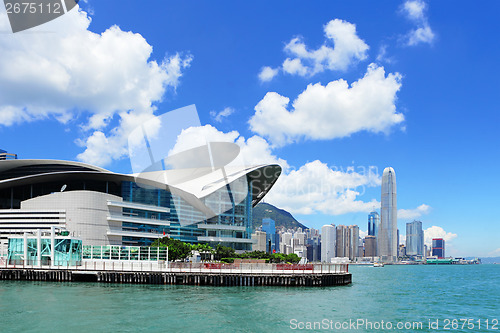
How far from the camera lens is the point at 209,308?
33.6 m

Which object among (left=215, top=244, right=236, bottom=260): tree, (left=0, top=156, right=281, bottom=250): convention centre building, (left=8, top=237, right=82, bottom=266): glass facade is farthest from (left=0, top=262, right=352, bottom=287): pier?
(left=215, top=244, right=236, bottom=260): tree

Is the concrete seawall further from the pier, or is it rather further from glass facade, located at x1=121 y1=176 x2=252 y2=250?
glass facade, located at x1=121 y1=176 x2=252 y2=250

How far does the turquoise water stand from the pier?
7.82 ft

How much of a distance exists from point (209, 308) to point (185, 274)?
17.1 metres

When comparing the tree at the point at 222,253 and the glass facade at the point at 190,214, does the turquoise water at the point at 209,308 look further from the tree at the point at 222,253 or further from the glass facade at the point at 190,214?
the glass facade at the point at 190,214

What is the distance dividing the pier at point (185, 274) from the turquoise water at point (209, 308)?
2.38 meters

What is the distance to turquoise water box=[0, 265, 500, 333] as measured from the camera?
27.5 metres

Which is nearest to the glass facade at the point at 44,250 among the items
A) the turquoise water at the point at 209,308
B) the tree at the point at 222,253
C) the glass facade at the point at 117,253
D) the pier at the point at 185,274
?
the pier at the point at 185,274

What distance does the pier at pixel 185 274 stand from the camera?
49.8m

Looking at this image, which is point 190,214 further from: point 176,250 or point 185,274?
point 185,274

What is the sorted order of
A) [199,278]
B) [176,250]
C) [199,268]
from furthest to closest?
[176,250] → [199,268] → [199,278]

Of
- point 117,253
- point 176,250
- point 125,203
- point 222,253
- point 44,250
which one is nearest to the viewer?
point 44,250

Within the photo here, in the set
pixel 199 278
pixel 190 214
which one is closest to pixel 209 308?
pixel 199 278

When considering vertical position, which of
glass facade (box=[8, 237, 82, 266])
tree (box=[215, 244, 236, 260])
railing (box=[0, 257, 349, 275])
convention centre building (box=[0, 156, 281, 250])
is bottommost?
tree (box=[215, 244, 236, 260])
